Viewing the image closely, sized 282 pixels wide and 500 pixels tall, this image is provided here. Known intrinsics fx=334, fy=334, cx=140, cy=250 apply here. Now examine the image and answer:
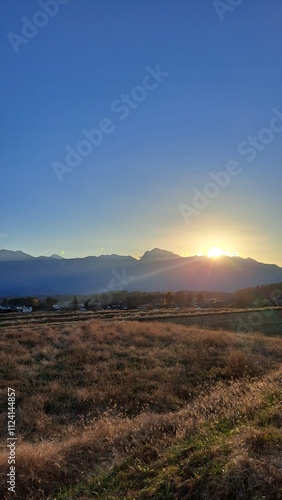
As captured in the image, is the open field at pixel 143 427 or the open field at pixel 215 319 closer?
the open field at pixel 143 427

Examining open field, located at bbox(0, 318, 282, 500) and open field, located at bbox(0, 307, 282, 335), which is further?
open field, located at bbox(0, 307, 282, 335)

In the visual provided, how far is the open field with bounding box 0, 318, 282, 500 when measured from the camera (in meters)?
4.54

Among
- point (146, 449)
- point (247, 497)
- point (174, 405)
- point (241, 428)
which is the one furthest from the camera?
point (174, 405)

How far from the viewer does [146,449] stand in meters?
6.37

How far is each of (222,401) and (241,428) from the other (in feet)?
8.36

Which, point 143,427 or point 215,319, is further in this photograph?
point 215,319

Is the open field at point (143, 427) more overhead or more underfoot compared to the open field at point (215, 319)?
more overhead

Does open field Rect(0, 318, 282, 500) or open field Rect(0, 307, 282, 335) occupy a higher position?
open field Rect(0, 318, 282, 500)

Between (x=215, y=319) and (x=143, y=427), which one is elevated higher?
(x=143, y=427)

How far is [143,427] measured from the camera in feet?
24.6

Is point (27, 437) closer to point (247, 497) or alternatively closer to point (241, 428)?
point (241, 428)

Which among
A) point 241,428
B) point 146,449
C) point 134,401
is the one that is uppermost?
point 241,428

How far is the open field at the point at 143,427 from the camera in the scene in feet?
14.9

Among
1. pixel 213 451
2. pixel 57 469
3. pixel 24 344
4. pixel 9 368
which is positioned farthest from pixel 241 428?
pixel 24 344
